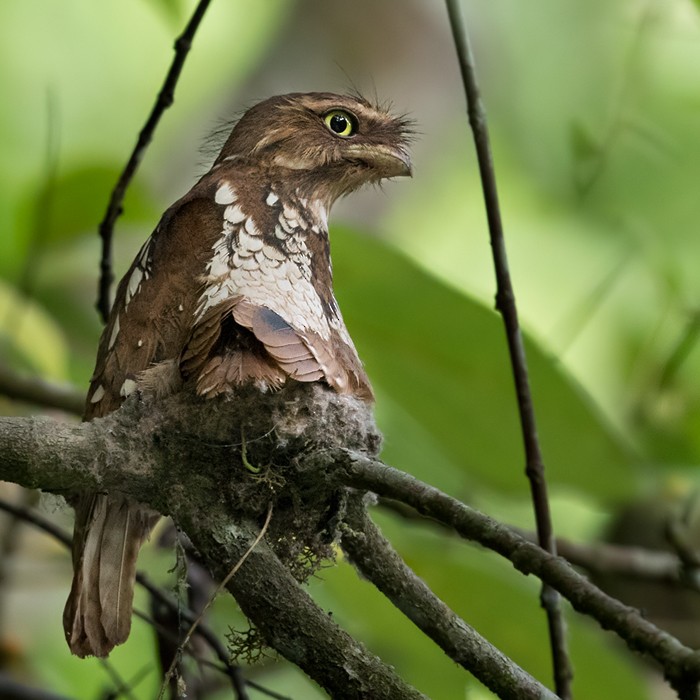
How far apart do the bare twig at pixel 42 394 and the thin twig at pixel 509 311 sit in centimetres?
162

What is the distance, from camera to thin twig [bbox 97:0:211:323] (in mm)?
2764

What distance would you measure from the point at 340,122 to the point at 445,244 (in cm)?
538

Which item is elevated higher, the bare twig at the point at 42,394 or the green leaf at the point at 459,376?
the green leaf at the point at 459,376

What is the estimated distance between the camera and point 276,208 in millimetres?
2596

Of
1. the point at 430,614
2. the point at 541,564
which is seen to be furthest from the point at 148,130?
the point at 541,564

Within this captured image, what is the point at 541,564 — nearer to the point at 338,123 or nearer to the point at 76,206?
the point at 338,123

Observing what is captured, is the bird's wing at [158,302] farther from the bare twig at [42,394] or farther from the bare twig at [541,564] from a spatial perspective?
the bare twig at [42,394]

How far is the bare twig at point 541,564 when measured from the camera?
1565 mm

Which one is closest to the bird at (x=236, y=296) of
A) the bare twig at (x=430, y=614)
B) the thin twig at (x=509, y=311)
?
the thin twig at (x=509, y=311)

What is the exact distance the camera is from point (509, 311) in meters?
2.66

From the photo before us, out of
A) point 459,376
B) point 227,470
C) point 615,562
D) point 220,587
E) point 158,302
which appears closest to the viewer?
point 220,587

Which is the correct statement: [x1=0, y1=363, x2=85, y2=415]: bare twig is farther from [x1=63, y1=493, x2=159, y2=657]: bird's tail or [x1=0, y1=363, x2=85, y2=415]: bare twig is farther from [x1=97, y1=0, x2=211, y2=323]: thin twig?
[x1=63, y1=493, x2=159, y2=657]: bird's tail

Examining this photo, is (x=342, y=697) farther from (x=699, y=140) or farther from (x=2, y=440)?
(x=699, y=140)

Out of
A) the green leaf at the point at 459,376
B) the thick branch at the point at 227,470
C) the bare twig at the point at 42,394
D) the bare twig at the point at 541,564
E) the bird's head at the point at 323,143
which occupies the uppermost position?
the bird's head at the point at 323,143
